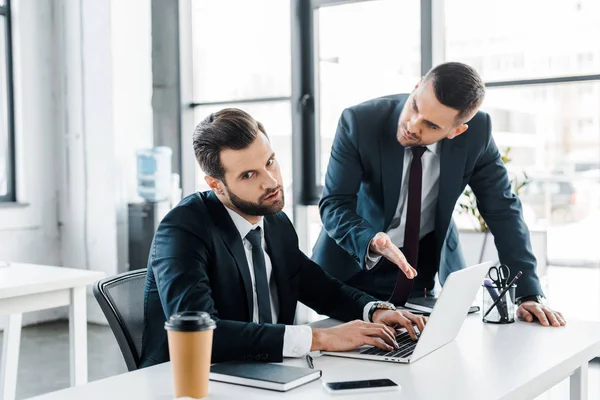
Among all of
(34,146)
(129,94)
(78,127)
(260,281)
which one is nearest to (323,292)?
(260,281)

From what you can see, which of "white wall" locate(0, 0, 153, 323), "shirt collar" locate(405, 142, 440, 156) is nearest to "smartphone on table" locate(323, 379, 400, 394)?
"shirt collar" locate(405, 142, 440, 156)

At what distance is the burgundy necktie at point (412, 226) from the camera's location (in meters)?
1.97

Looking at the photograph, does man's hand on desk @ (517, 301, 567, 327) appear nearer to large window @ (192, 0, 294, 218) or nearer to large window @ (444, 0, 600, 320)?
large window @ (444, 0, 600, 320)

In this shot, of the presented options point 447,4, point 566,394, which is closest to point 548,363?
point 566,394

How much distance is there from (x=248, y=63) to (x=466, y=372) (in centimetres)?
397

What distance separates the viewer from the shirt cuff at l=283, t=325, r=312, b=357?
57.4 inches

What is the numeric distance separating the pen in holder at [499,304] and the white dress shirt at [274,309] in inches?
12.3

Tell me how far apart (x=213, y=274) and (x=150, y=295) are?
0.16 meters

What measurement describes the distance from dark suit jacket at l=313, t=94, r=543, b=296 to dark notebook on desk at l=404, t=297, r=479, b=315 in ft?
0.30

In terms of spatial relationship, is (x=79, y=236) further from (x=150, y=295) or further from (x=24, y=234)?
(x=150, y=295)

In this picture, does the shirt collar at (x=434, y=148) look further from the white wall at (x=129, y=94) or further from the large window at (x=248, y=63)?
the white wall at (x=129, y=94)

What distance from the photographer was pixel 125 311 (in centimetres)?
170

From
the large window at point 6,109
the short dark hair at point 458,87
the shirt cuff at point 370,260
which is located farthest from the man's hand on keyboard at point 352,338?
the large window at point 6,109

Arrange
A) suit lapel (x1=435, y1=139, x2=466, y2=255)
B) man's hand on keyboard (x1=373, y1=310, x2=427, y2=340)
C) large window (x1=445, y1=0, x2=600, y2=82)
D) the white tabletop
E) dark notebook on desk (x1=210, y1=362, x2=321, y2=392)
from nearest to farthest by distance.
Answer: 1. dark notebook on desk (x1=210, y1=362, x2=321, y2=392)
2. man's hand on keyboard (x1=373, y1=310, x2=427, y2=340)
3. suit lapel (x1=435, y1=139, x2=466, y2=255)
4. the white tabletop
5. large window (x1=445, y1=0, x2=600, y2=82)
